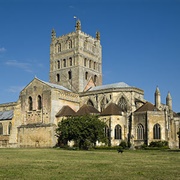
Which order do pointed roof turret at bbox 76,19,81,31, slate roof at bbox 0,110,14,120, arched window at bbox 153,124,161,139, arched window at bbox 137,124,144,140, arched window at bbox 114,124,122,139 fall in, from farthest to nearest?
pointed roof turret at bbox 76,19,81,31 → slate roof at bbox 0,110,14,120 → arched window at bbox 114,124,122,139 → arched window at bbox 137,124,144,140 → arched window at bbox 153,124,161,139

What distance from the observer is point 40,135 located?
69625 mm

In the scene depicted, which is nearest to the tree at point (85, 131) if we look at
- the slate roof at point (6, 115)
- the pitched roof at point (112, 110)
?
the pitched roof at point (112, 110)

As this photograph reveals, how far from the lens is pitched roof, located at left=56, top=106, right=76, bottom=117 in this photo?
227 feet

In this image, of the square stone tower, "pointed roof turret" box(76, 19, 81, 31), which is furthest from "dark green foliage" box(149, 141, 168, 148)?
"pointed roof turret" box(76, 19, 81, 31)

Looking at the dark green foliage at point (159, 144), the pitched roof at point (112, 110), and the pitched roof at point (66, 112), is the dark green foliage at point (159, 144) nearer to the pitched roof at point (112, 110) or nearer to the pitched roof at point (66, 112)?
the pitched roof at point (112, 110)

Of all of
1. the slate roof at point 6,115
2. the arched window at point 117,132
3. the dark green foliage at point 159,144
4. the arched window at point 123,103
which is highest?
the arched window at point 123,103

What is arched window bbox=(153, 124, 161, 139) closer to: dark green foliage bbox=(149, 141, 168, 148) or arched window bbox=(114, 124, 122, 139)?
dark green foliage bbox=(149, 141, 168, 148)

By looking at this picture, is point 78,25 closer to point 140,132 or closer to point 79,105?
point 79,105

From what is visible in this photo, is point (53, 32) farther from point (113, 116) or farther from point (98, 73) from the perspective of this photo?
point (113, 116)

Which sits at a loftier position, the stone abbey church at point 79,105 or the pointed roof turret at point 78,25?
the pointed roof turret at point 78,25

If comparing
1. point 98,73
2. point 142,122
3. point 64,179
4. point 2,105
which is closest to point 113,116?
point 142,122

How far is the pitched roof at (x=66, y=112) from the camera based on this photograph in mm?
69312

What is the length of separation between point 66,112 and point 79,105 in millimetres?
8291

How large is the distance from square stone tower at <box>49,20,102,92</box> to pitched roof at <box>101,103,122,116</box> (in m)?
15.4
